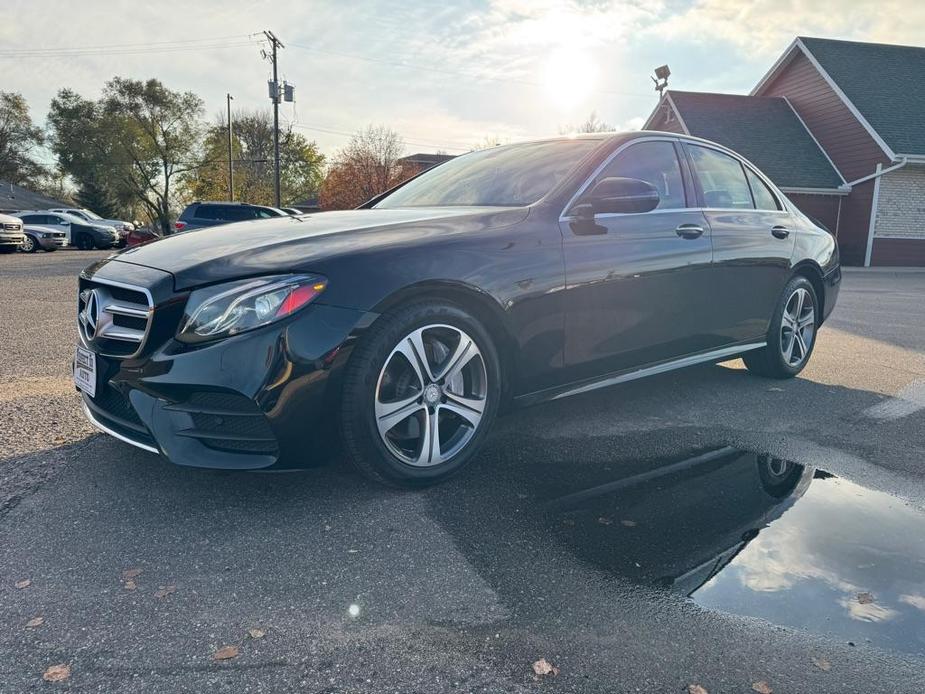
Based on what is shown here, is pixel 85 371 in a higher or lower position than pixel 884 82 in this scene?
lower

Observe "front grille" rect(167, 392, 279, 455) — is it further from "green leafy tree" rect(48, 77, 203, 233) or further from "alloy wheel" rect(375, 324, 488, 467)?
"green leafy tree" rect(48, 77, 203, 233)

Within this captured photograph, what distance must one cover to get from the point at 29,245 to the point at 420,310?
26.2 metres

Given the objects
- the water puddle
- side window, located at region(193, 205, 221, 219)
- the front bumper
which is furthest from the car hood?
side window, located at region(193, 205, 221, 219)

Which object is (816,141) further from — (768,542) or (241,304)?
(241,304)

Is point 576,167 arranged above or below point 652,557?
above

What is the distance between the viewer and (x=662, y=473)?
10.8ft

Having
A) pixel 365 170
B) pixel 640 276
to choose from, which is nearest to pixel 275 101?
pixel 365 170

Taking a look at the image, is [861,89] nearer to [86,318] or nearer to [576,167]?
[576,167]

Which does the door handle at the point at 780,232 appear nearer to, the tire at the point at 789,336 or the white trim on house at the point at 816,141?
the tire at the point at 789,336

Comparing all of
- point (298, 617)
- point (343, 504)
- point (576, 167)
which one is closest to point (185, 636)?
point (298, 617)

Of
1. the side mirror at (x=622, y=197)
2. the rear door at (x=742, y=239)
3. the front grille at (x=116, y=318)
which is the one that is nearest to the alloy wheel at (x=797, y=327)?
the rear door at (x=742, y=239)

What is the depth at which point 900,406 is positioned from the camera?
4.52m

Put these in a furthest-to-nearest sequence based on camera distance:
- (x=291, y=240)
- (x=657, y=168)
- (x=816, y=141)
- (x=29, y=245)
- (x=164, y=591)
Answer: (x=29, y=245)
(x=816, y=141)
(x=657, y=168)
(x=291, y=240)
(x=164, y=591)

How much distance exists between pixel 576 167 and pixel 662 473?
1654mm
